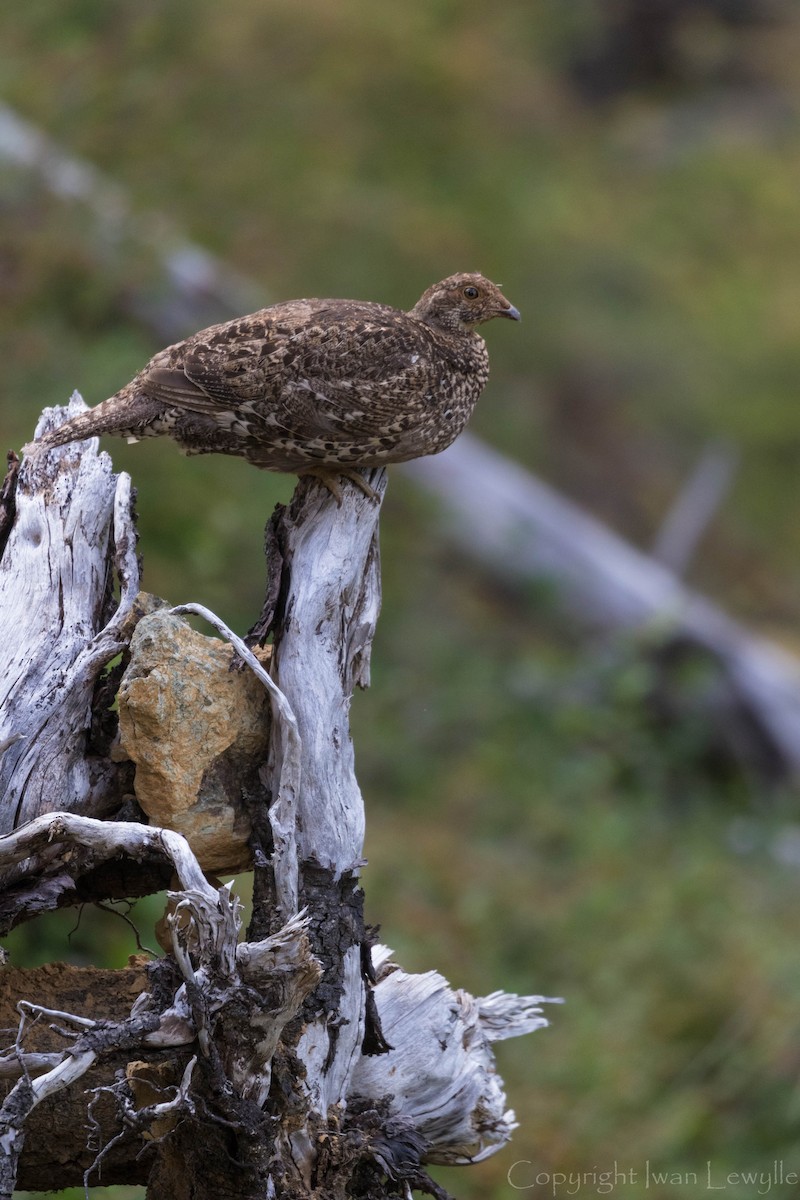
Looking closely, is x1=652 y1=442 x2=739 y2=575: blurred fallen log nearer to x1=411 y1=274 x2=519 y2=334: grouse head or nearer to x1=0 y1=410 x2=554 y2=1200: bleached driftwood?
x1=411 y1=274 x2=519 y2=334: grouse head

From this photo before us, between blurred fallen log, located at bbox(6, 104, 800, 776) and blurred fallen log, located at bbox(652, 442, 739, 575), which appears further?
blurred fallen log, located at bbox(652, 442, 739, 575)

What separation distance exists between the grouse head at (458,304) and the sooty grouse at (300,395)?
31cm

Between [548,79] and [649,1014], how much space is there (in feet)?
52.6

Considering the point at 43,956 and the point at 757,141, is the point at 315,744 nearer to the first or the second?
the point at 43,956

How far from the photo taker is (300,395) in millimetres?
3586

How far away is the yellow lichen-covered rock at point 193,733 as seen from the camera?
9.96 feet

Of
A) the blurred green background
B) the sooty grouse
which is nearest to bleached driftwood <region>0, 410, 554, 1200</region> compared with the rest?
the sooty grouse

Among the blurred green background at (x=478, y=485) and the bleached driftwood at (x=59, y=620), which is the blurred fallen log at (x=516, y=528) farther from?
the bleached driftwood at (x=59, y=620)

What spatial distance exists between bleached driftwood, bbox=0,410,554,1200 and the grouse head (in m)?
0.64

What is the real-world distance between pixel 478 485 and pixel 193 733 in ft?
23.5

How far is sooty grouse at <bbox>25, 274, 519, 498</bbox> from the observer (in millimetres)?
3584

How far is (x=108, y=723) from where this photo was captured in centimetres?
324

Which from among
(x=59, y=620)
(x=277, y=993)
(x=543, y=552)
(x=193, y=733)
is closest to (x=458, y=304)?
(x=59, y=620)

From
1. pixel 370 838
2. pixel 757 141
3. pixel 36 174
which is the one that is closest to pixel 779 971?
pixel 370 838
